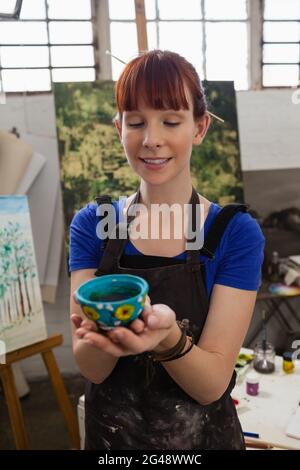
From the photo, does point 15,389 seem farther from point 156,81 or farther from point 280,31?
point 280,31

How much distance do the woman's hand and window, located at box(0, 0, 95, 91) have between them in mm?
3103

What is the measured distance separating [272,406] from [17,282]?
1.39 metres

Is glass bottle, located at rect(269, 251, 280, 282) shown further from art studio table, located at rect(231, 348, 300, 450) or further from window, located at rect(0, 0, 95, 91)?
window, located at rect(0, 0, 95, 91)

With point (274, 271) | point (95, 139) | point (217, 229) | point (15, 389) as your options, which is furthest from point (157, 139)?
point (274, 271)

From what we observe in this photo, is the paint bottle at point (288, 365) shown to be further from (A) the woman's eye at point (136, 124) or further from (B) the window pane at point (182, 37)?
(B) the window pane at point (182, 37)

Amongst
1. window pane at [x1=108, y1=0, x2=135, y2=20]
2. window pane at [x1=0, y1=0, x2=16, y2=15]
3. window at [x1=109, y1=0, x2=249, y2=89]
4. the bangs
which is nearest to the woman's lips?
the bangs

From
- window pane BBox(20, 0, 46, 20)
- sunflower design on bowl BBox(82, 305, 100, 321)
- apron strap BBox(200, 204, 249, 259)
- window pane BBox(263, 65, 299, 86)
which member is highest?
window pane BBox(20, 0, 46, 20)

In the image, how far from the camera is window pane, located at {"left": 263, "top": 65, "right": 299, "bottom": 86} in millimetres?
3758

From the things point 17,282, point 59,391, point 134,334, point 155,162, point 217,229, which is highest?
point 155,162

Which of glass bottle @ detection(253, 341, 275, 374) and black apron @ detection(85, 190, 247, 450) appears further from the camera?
glass bottle @ detection(253, 341, 275, 374)

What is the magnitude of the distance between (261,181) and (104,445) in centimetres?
280

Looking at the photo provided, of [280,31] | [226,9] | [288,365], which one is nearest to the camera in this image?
[288,365]

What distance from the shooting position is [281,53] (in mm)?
3756
